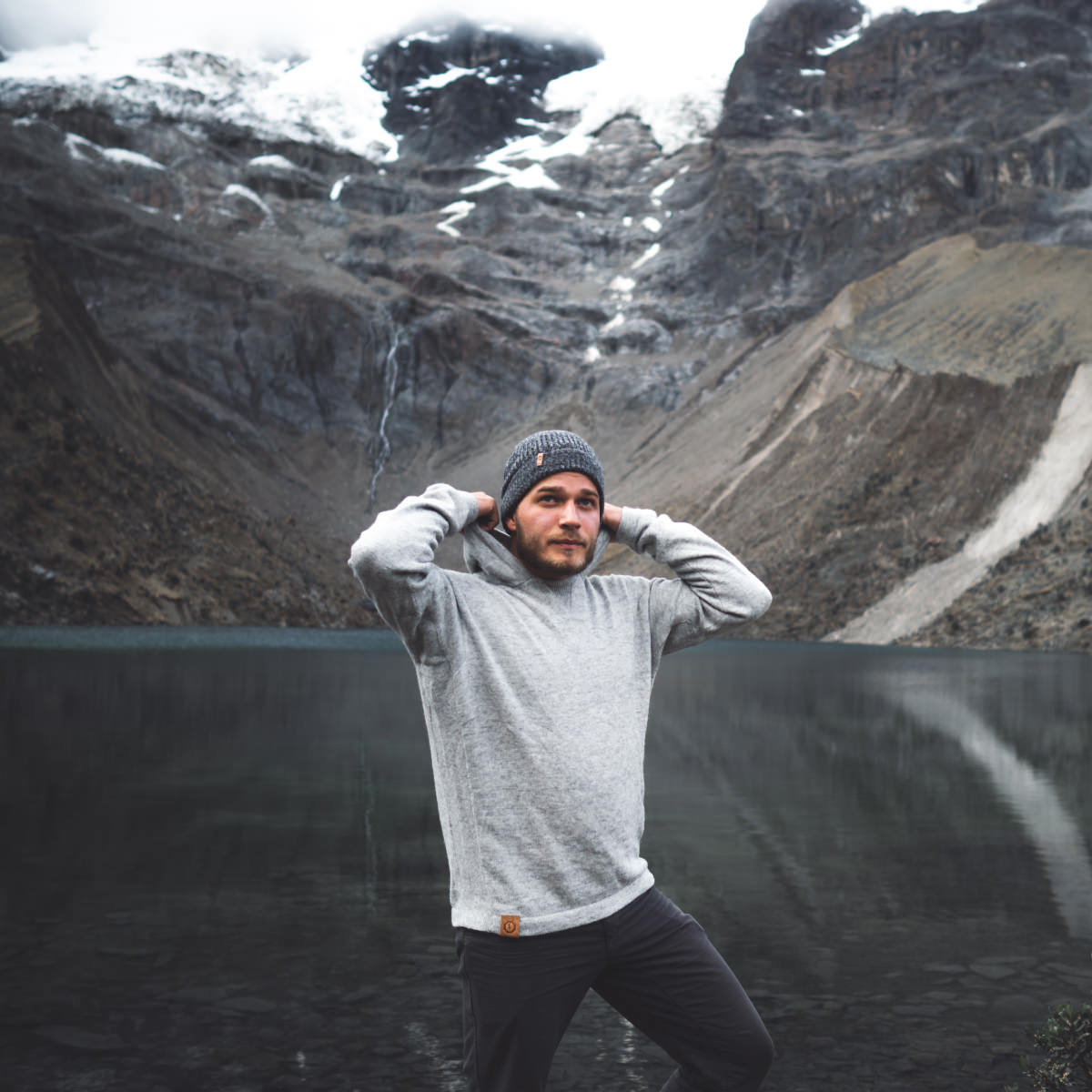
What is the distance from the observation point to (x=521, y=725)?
3057 millimetres

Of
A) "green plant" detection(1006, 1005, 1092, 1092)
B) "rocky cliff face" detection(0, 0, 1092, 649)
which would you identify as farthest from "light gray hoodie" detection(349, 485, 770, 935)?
"rocky cliff face" detection(0, 0, 1092, 649)

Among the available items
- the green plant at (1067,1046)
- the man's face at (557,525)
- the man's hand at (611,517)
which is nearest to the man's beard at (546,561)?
the man's face at (557,525)

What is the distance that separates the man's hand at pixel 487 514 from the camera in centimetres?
346

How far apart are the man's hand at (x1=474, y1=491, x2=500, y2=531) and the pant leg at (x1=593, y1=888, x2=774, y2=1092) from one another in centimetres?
108

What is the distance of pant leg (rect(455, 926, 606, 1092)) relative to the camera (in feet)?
9.74

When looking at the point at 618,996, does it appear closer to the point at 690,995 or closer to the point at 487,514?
the point at 690,995

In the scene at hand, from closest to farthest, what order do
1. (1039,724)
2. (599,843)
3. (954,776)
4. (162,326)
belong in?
(599,843), (954,776), (1039,724), (162,326)

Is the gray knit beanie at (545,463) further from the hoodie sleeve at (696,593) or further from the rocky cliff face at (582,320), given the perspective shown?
the rocky cliff face at (582,320)

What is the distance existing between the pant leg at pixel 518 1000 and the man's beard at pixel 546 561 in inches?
34.7

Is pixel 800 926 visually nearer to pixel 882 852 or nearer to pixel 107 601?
pixel 882 852

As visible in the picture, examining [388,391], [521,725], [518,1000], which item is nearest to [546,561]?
[521,725]

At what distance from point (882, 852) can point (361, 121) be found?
18635 centimetres

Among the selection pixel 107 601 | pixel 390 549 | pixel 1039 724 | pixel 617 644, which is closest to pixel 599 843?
pixel 617 644

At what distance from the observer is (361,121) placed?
597 feet
